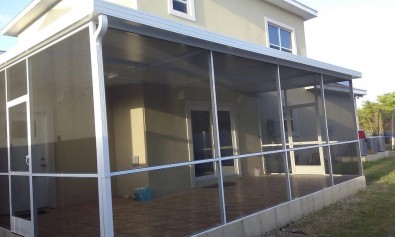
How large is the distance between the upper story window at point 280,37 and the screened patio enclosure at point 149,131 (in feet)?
9.78

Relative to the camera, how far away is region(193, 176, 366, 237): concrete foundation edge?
5.41 meters

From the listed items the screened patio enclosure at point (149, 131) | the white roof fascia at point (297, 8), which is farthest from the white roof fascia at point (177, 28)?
the white roof fascia at point (297, 8)

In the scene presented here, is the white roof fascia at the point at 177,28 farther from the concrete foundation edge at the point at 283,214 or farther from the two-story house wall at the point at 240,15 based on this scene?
the two-story house wall at the point at 240,15

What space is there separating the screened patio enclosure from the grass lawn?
0.60 m

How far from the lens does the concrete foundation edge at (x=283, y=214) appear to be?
213 inches

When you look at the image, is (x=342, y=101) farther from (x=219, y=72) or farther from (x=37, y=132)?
(x=37, y=132)

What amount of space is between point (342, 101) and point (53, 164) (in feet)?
34.9

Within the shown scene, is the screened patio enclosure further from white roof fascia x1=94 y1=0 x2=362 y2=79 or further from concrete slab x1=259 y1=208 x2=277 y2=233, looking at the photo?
concrete slab x1=259 y1=208 x2=277 y2=233

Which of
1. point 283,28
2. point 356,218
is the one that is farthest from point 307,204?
point 283,28

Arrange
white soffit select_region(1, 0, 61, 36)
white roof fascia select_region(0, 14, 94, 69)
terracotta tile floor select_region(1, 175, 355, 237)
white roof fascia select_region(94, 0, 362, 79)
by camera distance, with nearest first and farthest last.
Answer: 1. white roof fascia select_region(94, 0, 362, 79)
2. white roof fascia select_region(0, 14, 94, 69)
3. terracotta tile floor select_region(1, 175, 355, 237)
4. white soffit select_region(1, 0, 61, 36)

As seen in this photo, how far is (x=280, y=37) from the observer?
13.7 metres

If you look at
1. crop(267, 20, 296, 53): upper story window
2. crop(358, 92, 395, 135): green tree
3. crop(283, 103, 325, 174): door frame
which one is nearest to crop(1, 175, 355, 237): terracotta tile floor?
crop(283, 103, 325, 174): door frame

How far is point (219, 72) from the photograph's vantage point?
303 inches

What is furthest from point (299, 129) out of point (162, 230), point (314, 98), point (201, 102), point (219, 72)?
point (162, 230)
